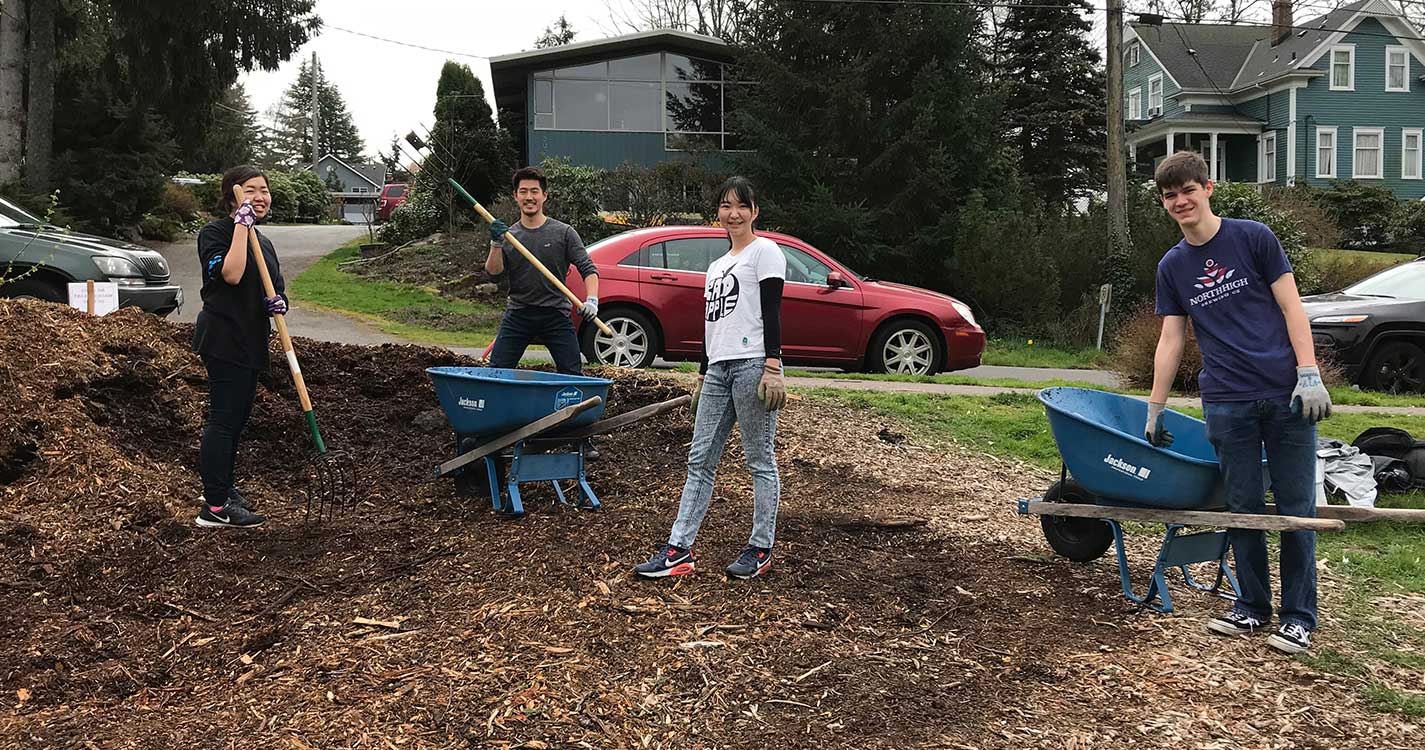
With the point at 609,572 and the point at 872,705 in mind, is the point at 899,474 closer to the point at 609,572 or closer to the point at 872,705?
the point at 609,572

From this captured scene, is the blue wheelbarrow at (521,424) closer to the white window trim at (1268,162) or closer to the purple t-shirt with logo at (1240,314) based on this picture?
the purple t-shirt with logo at (1240,314)

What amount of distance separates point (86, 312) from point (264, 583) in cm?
427

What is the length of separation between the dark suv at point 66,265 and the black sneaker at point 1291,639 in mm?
9776

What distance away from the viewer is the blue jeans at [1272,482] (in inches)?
159

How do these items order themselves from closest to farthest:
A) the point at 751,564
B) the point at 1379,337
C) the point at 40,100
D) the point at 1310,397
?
the point at 1310,397, the point at 751,564, the point at 1379,337, the point at 40,100

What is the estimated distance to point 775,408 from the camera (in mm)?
4426

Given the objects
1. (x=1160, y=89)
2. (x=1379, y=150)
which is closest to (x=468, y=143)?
(x=1160, y=89)

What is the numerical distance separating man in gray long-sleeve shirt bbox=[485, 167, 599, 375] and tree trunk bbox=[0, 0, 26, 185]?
54.7 feet

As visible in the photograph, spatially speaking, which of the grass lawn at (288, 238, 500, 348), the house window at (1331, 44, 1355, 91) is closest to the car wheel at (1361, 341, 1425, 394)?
the grass lawn at (288, 238, 500, 348)

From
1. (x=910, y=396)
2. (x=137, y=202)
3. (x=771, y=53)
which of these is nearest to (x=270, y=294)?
(x=910, y=396)

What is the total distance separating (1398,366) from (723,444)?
394 inches

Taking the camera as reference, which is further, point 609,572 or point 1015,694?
point 609,572

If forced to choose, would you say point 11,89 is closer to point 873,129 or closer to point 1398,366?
point 873,129

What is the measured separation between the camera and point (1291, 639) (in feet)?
13.3
